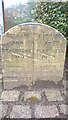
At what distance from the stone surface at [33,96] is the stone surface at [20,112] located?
209 millimetres

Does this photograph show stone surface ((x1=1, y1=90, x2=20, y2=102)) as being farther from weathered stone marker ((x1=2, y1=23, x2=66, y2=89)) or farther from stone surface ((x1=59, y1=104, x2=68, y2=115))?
stone surface ((x1=59, y1=104, x2=68, y2=115))

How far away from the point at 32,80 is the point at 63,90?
1.47 ft

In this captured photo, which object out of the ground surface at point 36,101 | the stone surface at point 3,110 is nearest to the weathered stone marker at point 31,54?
the ground surface at point 36,101

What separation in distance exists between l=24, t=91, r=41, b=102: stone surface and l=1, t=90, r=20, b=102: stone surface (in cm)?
Answer: 11

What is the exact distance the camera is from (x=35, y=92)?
2.91m

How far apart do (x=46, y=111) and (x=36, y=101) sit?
0.26m

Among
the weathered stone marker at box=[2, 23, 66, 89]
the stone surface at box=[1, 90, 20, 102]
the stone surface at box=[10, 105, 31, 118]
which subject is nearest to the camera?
the stone surface at box=[10, 105, 31, 118]

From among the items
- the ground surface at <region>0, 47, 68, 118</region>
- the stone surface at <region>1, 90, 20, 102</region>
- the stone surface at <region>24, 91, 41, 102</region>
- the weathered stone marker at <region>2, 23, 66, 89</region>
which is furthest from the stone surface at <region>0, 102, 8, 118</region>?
the weathered stone marker at <region>2, 23, 66, 89</region>

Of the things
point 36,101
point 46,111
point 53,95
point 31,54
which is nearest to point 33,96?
point 36,101

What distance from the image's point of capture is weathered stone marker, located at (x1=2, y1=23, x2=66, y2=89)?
2861 millimetres

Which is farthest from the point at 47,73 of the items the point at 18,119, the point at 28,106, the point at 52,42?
the point at 18,119

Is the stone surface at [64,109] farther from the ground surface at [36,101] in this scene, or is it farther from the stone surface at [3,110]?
the stone surface at [3,110]

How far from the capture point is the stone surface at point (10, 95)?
2.70 meters

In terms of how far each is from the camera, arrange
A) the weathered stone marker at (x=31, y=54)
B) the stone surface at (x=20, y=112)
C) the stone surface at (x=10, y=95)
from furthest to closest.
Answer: the weathered stone marker at (x=31, y=54) < the stone surface at (x=10, y=95) < the stone surface at (x=20, y=112)
